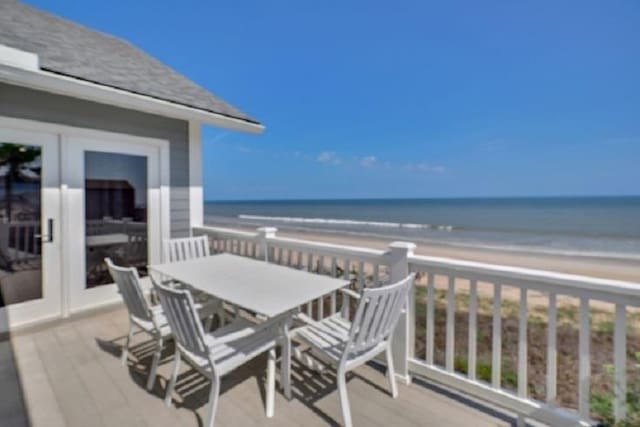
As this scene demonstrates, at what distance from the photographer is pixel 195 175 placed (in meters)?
4.36

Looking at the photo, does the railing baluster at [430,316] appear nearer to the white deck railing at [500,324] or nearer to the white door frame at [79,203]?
Answer: the white deck railing at [500,324]

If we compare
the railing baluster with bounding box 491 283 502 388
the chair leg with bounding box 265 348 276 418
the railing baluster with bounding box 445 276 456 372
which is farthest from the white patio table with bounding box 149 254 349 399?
the railing baluster with bounding box 491 283 502 388

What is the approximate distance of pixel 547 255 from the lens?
421 inches

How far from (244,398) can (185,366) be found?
71 centimetres

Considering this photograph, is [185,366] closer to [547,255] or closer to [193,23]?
[193,23]

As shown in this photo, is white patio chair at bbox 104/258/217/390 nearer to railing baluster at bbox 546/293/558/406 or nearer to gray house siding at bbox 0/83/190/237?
gray house siding at bbox 0/83/190/237

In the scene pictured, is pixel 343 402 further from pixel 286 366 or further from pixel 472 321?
pixel 472 321

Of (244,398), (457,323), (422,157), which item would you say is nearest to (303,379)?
(244,398)

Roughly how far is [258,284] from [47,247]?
2.63 meters

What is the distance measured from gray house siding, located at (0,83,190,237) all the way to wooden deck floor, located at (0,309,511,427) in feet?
6.83

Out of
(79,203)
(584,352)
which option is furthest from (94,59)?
(584,352)

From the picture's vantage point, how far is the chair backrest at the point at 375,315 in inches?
63.7

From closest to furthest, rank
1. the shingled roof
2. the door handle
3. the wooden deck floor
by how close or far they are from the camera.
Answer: the wooden deck floor
the shingled roof
the door handle

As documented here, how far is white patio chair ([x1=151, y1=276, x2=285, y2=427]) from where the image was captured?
157cm
